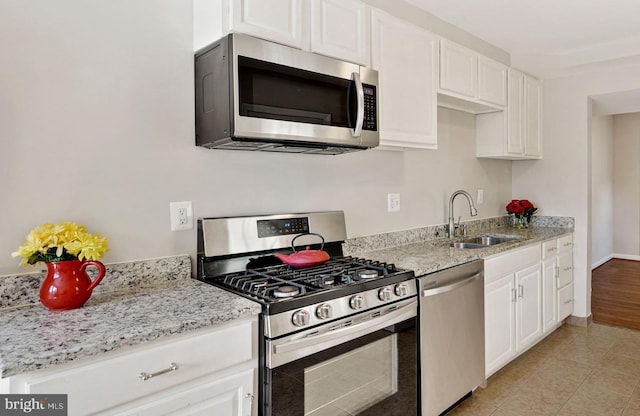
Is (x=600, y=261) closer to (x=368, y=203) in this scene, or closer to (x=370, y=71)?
(x=368, y=203)

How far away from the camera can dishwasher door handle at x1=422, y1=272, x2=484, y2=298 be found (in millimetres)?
2039

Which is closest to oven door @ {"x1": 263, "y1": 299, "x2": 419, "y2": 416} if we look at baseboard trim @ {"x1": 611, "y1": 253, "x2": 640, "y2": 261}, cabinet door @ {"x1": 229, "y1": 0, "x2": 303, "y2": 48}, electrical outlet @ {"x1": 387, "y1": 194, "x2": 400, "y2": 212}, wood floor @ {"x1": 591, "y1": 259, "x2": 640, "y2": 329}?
electrical outlet @ {"x1": 387, "y1": 194, "x2": 400, "y2": 212}

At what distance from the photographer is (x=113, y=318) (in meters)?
1.24

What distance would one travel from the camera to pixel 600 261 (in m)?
6.27

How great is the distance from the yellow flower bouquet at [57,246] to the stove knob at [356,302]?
2.94ft

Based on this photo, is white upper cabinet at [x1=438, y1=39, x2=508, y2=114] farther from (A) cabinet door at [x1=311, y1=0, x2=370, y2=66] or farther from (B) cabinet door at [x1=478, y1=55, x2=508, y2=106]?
(A) cabinet door at [x1=311, y1=0, x2=370, y2=66]

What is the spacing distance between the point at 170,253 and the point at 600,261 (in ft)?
21.8

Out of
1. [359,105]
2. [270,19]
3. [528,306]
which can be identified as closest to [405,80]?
[359,105]

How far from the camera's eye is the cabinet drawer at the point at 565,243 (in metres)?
3.49

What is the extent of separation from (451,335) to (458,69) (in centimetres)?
170

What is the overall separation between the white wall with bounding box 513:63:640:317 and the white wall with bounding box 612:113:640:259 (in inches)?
147

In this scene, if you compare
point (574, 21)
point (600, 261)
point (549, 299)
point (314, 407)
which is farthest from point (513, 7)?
point (600, 261)

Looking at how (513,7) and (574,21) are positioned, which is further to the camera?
(574,21)

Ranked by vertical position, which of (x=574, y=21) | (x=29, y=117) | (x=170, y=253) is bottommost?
(x=170, y=253)
